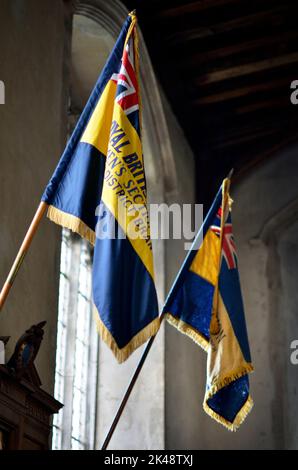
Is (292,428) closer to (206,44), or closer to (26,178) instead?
(206,44)

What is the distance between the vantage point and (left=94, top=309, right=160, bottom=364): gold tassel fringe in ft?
13.1

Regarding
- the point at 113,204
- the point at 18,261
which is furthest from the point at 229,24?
the point at 18,261

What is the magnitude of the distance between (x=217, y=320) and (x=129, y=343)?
1773 mm

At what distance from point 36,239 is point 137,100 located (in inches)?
46.7

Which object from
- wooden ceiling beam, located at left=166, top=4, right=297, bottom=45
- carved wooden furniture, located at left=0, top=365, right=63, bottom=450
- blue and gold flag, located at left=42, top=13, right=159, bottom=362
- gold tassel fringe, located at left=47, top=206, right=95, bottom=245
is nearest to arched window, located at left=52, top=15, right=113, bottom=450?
wooden ceiling beam, located at left=166, top=4, right=297, bottom=45

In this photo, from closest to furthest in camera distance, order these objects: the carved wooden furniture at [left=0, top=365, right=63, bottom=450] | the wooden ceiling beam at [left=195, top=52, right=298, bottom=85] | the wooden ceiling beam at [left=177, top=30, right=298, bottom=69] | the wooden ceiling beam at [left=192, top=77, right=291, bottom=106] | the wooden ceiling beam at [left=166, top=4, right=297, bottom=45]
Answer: the carved wooden furniture at [left=0, top=365, right=63, bottom=450]
the wooden ceiling beam at [left=166, top=4, right=297, bottom=45]
the wooden ceiling beam at [left=177, top=30, right=298, bottom=69]
the wooden ceiling beam at [left=195, top=52, right=298, bottom=85]
the wooden ceiling beam at [left=192, top=77, right=291, bottom=106]

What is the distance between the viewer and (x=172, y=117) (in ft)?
30.3

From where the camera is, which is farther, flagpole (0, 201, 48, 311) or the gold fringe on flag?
the gold fringe on flag

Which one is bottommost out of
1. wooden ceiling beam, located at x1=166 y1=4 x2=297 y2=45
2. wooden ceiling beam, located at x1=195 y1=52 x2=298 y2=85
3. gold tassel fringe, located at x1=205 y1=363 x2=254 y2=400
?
gold tassel fringe, located at x1=205 y1=363 x2=254 y2=400

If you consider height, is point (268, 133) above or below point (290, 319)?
above

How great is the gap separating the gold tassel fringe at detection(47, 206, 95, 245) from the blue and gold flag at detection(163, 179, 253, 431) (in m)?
1.50

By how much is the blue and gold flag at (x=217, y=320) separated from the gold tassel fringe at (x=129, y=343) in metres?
1.42

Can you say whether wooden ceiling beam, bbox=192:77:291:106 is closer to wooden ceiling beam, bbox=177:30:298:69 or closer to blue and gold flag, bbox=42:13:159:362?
wooden ceiling beam, bbox=177:30:298:69

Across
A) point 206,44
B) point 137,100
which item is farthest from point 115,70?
point 206,44
